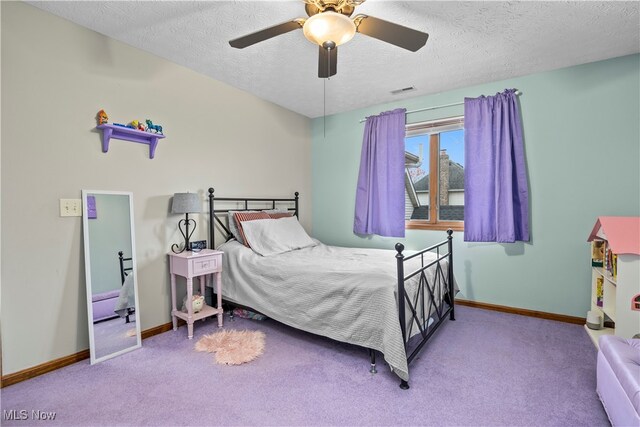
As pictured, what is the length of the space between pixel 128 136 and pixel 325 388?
2.41m

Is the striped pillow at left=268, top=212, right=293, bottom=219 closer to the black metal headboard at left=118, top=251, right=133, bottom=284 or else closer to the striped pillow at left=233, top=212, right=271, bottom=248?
the striped pillow at left=233, top=212, right=271, bottom=248

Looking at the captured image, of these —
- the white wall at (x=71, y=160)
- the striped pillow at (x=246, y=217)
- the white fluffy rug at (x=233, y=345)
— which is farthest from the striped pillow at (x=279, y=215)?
the white fluffy rug at (x=233, y=345)

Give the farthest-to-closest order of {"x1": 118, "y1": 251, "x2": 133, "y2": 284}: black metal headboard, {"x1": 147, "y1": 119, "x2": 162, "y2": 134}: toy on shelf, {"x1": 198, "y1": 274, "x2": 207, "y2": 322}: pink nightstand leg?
{"x1": 198, "y1": 274, "x2": 207, "y2": 322}: pink nightstand leg, {"x1": 147, "y1": 119, "x2": 162, "y2": 134}: toy on shelf, {"x1": 118, "y1": 251, "x2": 133, "y2": 284}: black metal headboard

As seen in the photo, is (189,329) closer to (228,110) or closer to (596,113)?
(228,110)

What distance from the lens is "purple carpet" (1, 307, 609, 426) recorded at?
167 cm

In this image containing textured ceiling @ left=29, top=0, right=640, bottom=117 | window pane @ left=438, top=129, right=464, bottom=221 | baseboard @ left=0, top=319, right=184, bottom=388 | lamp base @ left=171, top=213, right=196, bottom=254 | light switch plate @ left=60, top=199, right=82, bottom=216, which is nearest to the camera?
baseboard @ left=0, top=319, right=184, bottom=388

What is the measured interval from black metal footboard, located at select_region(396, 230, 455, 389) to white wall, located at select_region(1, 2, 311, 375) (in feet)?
6.90

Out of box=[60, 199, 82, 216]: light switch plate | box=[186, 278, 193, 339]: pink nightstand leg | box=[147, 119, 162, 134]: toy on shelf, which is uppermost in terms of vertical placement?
box=[147, 119, 162, 134]: toy on shelf

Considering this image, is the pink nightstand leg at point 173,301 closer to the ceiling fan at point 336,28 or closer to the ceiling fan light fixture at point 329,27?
the ceiling fan at point 336,28

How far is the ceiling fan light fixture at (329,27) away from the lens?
5.46ft

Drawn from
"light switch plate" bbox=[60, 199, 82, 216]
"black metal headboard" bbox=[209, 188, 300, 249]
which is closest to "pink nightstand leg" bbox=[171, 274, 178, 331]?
"black metal headboard" bbox=[209, 188, 300, 249]

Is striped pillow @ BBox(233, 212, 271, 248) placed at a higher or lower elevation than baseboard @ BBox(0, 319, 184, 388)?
higher

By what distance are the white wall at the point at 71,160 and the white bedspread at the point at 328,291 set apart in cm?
74

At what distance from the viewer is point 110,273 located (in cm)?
239
